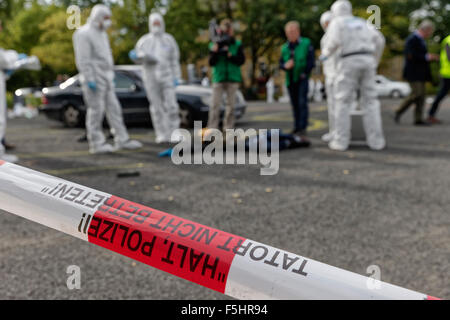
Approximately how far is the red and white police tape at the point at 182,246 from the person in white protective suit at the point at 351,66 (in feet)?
19.8

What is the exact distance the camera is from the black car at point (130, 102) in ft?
33.1

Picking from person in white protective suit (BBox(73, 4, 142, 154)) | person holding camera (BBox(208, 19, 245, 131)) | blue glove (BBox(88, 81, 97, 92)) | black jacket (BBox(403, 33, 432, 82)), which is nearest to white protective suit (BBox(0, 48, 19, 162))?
person in white protective suit (BBox(73, 4, 142, 154))

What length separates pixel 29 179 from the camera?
1.08m

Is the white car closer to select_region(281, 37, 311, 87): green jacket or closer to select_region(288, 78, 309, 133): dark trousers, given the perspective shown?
select_region(288, 78, 309, 133): dark trousers

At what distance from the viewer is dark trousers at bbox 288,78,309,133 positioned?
25.6ft

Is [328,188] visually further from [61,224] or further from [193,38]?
[193,38]

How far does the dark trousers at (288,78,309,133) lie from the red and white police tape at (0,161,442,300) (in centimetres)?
702

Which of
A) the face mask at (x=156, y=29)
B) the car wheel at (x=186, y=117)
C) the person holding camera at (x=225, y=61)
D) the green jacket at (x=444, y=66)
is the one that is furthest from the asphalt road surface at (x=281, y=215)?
the green jacket at (x=444, y=66)

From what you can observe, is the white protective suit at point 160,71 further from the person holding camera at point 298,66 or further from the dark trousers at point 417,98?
the dark trousers at point 417,98

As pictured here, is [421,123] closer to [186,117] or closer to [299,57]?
[299,57]

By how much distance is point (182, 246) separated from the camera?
37.5 inches

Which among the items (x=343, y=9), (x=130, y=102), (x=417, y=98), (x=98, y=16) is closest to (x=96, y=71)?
(x=98, y=16)

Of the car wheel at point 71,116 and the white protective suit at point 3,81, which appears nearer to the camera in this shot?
the white protective suit at point 3,81

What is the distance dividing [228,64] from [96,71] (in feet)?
7.23
